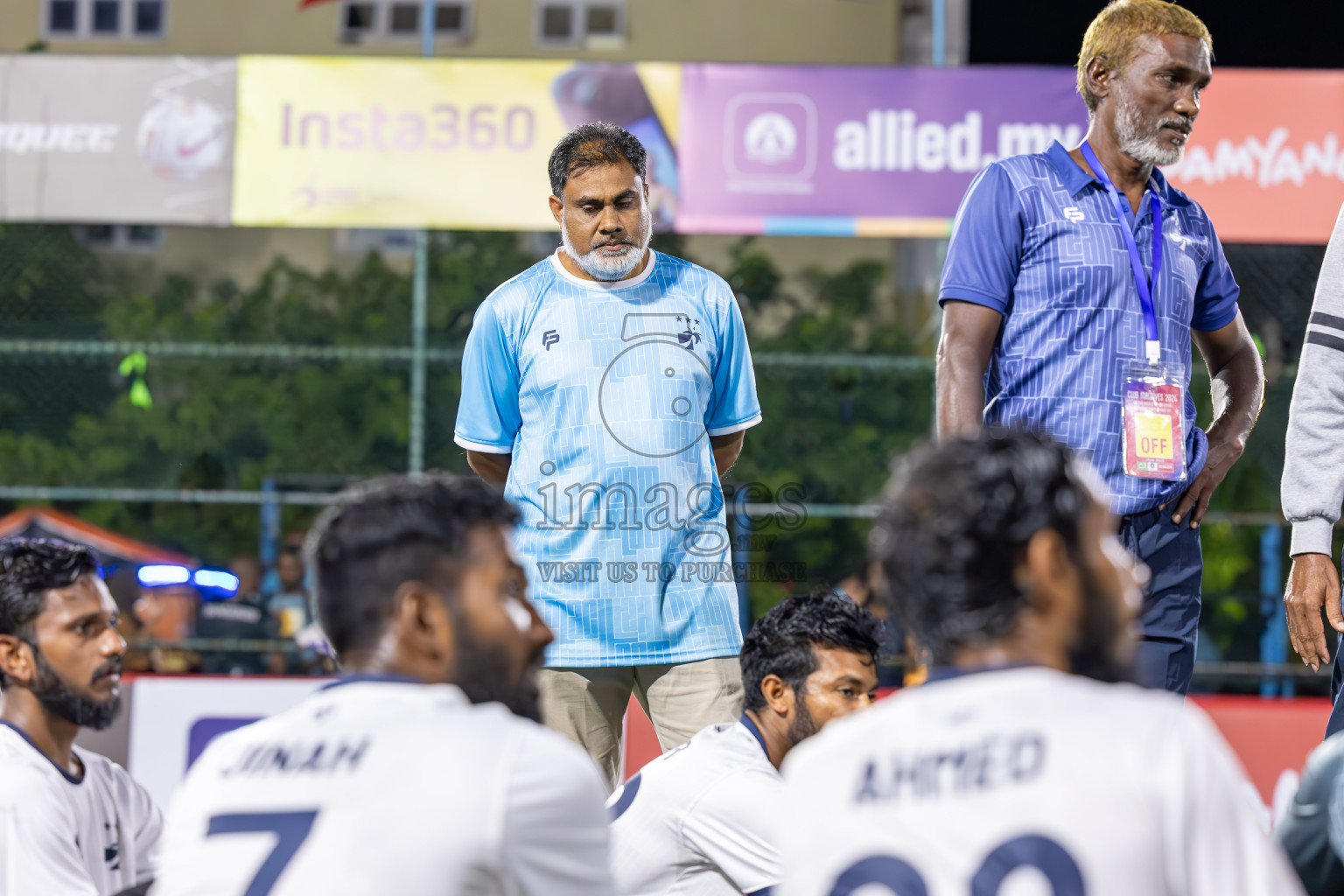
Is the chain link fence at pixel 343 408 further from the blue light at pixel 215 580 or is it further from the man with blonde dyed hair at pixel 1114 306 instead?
the man with blonde dyed hair at pixel 1114 306

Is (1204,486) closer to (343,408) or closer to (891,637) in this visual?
(891,637)

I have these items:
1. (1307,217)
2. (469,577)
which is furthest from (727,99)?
(469,577)

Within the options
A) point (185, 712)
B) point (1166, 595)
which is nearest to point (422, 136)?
point (185, 712)

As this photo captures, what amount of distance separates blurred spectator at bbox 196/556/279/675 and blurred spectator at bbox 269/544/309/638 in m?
0.07

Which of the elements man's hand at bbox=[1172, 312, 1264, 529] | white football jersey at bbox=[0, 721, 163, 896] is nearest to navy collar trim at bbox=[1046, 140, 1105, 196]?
man's hand at bbox=[1172, 312, 1264, 529]

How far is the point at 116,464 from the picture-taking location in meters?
13.4

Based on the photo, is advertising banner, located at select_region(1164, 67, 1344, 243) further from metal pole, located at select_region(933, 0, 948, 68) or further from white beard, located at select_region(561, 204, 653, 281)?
white beard, located at select_region(561, 204, 653, 281)

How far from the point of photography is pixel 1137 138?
3258 mm

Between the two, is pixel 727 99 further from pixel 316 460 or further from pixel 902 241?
pixel 902 241

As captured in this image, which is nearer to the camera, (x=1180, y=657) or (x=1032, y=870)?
(x=1032, y=870)

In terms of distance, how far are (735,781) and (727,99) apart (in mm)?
6193

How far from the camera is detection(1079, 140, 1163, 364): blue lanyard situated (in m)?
3.18

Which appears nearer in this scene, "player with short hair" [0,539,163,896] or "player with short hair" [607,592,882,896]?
"player with short hair" [607,592,882,896]

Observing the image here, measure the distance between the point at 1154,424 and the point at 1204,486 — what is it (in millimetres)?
214
